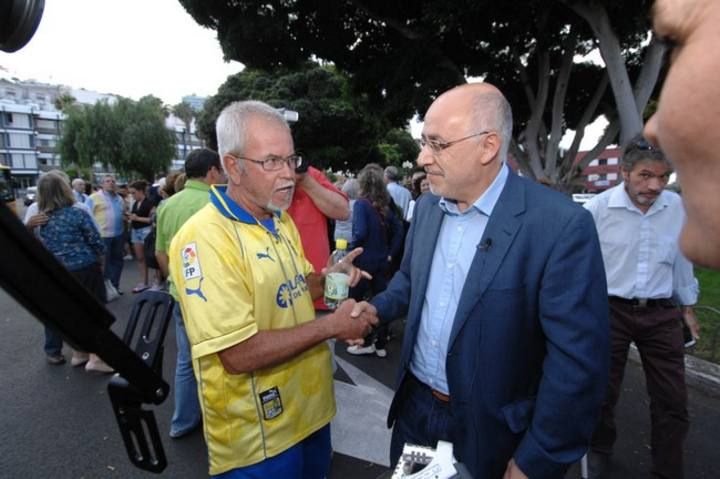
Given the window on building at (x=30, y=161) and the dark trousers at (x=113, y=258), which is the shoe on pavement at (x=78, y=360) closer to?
the dark trousers at (x=113, y=258)

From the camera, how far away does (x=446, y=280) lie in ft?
6.20

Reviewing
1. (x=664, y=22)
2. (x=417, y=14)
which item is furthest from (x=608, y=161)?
(x=664, y=22)

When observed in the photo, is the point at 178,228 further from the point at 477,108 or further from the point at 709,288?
the point at 709,288

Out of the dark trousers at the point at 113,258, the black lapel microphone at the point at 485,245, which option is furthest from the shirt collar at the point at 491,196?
the dark trousers at the point at 113,258

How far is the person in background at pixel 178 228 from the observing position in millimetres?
3629

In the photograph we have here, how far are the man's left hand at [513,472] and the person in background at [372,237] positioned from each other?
11.3 ft

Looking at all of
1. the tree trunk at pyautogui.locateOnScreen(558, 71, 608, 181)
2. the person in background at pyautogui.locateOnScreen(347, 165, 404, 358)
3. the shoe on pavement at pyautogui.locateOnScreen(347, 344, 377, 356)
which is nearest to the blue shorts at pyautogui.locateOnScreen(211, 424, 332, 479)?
the person in background at pyautogui.locateOnScreen(347, 165, 404, 358)

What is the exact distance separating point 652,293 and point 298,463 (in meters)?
2.57

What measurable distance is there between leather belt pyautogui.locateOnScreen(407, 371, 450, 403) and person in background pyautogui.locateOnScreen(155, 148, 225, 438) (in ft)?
7.17

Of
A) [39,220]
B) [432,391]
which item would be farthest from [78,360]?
[432,391]

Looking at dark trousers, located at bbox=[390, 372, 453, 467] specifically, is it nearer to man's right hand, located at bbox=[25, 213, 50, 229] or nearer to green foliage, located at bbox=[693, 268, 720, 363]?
green foliage, located at bbox=[693, 268, 720, 363]

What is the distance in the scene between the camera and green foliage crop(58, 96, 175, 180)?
40.8 m

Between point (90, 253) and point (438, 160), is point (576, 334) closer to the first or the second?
point (438, 160)

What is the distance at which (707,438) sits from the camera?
11.2 feet
